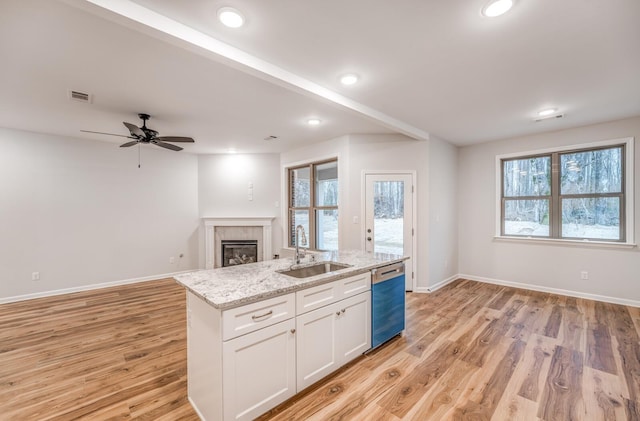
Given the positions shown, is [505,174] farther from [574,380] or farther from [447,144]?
[574,380]

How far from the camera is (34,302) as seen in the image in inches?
165

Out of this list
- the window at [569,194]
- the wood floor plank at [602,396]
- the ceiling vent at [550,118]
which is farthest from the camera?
the window at [569,194]

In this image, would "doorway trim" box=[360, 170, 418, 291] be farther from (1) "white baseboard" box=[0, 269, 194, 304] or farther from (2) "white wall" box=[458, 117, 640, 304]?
(1) "white baseboard" box=[0, 269, 194, 304]

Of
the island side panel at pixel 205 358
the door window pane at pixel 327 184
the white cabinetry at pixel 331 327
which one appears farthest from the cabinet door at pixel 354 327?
the door window pane at pixel 327 184

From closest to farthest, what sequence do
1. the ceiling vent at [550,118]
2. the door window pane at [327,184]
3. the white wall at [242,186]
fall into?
the ceiling vent at [550,118], the door window pane at [327,184], the white wall at [242,186]

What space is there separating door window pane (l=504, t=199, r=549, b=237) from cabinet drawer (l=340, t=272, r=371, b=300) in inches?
151

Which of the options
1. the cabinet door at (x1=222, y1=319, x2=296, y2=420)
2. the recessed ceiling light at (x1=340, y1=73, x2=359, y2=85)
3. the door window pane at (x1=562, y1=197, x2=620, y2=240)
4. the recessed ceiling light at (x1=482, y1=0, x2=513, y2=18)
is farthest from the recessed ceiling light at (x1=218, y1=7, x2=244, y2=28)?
the door window pane at (x1=562, y1=197, x2=620, y2=240)

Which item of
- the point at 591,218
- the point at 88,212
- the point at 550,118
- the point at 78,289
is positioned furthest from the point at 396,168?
the point at 78,289

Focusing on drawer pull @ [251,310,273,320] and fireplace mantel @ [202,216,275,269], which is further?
fireplace mantel @ [202,216,275,269]

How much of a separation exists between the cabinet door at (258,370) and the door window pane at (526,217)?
4783mm

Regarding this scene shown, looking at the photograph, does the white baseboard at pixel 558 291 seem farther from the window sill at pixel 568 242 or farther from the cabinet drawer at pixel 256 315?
the cabinet drawer at pixel 256 315

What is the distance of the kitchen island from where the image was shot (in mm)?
1654

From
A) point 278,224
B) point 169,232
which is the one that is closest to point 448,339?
point 278,224

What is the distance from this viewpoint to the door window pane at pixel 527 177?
464 centimetres
